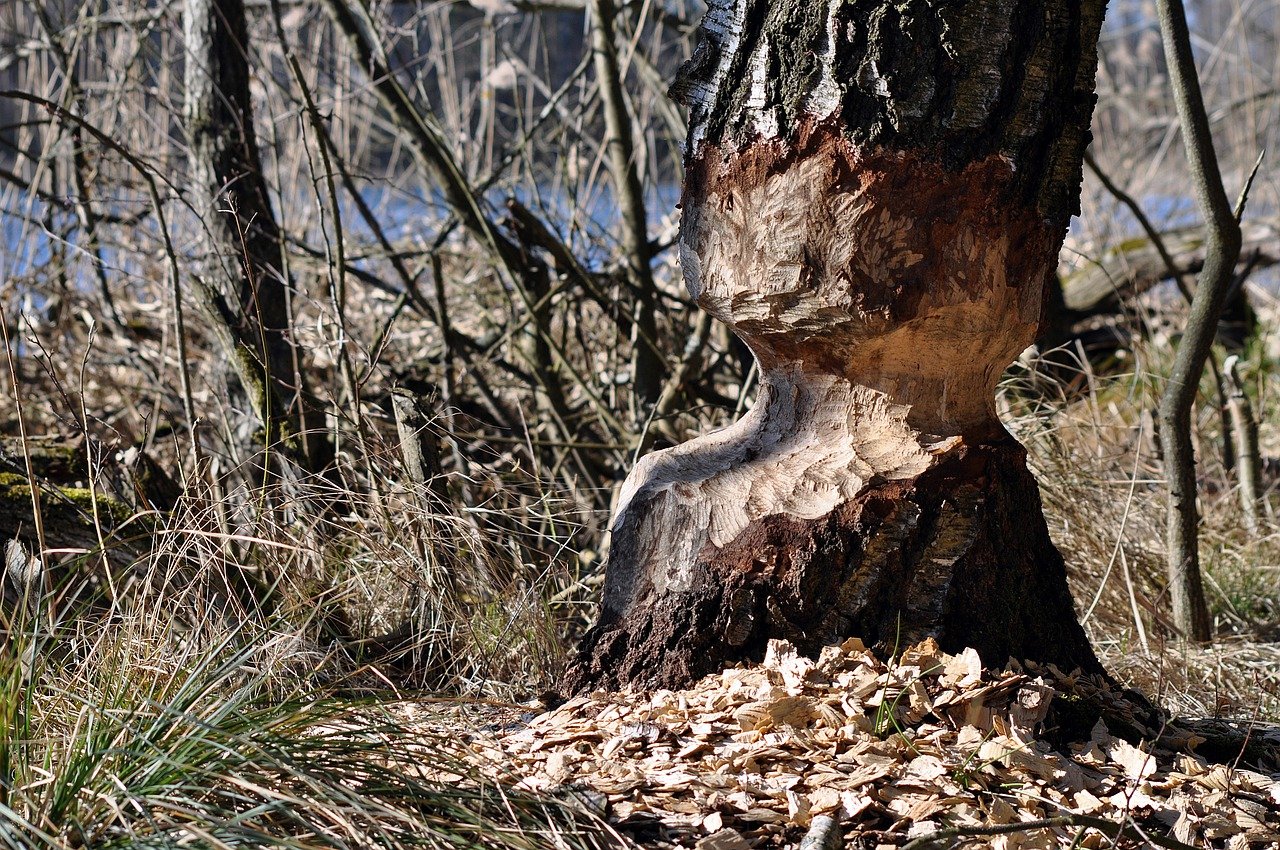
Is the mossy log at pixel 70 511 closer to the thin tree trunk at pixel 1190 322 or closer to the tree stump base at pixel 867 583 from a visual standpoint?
the tree stump base at pixel 867 583

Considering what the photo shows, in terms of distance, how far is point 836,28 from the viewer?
1789 millimetres

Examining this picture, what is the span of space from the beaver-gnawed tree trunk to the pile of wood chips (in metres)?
0.10

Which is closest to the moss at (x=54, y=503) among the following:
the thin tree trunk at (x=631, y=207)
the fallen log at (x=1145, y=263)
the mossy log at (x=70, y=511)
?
the mossy log at (x=70, y=511)

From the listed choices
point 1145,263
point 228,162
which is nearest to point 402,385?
point 228,162

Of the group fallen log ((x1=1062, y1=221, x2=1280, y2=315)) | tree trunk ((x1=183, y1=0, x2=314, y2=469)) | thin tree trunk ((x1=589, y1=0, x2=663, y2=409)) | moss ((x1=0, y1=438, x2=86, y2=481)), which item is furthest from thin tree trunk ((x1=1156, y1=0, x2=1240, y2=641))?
moss ((x1=0, y1=438, x2=86, y2=481))

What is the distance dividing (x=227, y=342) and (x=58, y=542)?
2.04ft

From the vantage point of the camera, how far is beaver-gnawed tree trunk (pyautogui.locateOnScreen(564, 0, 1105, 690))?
182 centimetres

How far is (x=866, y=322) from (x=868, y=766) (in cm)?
69

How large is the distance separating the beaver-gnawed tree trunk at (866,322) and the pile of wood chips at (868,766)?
0.10 meters

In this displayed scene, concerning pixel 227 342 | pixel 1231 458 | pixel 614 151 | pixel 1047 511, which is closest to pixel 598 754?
pixel 227 342

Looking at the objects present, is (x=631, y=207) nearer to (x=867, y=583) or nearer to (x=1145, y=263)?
(x=867, y=583)

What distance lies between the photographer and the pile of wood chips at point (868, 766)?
62.0 inches

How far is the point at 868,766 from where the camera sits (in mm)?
1668

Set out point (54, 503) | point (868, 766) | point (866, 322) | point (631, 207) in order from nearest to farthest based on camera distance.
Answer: point (868, 766) → point (866, 322) → point (54, 503) → point (631, 207)
